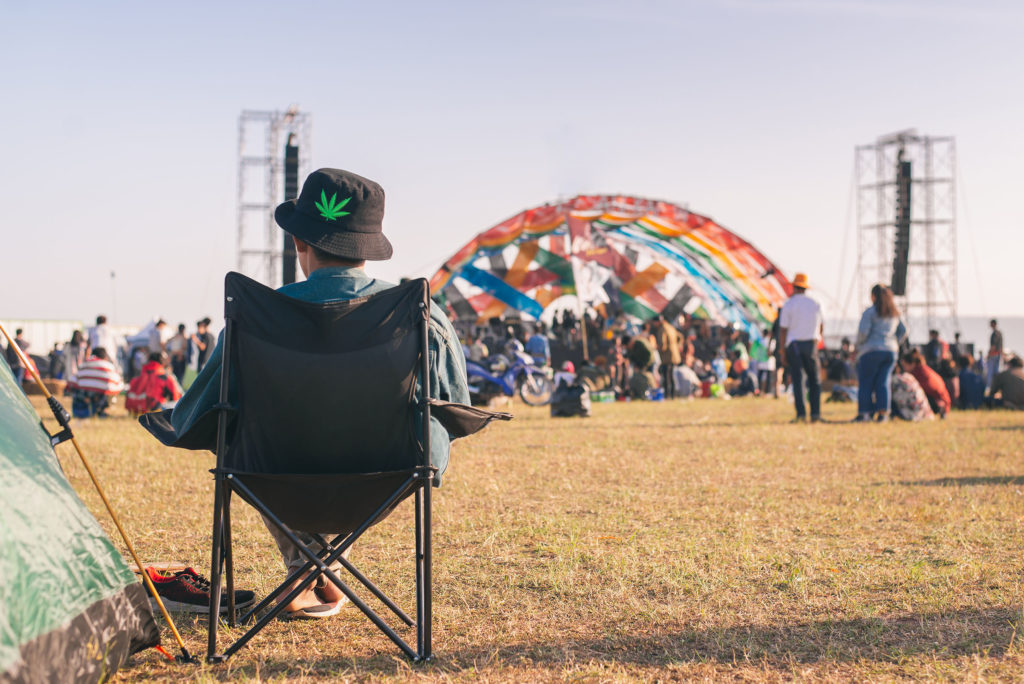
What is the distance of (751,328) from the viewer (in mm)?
27219

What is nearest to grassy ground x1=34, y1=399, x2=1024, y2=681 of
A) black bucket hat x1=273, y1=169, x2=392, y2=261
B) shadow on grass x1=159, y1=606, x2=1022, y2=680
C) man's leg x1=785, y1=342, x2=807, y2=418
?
shadow on grass x1=159, y1=606, x2=1022, y2=680

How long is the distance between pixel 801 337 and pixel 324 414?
887cm

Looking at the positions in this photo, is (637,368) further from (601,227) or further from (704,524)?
(704,524)

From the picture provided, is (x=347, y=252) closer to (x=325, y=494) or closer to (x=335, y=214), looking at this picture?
(x=335, y=214)

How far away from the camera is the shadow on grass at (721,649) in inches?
103

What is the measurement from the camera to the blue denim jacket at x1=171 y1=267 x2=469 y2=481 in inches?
106

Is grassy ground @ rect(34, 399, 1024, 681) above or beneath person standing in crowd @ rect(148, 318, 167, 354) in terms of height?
beneath

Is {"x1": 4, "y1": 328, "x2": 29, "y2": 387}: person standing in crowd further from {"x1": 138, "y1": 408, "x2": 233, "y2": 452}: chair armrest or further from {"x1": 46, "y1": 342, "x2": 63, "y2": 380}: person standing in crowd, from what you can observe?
{"x1": 46, "y1": 342, "x2": 63, "y2": 380}: person standing in crowd

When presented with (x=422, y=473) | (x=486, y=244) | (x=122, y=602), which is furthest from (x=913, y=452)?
(x=486, y=244)

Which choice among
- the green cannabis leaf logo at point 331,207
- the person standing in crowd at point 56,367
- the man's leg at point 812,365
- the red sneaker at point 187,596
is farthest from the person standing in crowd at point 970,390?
the person standing in crowd at point 56,367

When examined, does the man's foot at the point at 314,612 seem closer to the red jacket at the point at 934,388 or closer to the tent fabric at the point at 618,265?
the red jacket at the point at 934,388

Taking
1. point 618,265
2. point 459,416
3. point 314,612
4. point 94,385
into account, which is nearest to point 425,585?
point 459,416

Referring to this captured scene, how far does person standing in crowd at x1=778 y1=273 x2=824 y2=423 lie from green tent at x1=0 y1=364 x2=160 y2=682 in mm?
8845

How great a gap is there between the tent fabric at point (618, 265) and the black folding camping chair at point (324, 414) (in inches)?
748
